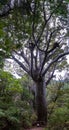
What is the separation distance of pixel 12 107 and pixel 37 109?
352cm

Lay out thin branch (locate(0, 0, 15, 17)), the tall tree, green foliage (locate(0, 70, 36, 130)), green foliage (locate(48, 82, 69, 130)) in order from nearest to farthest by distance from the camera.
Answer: thin branch (locate(0, 0, 15, 17))
green foliage (locate(48, 82, 69, 130))
the tall tree
green foliage (locate(0, 70, 36, 130))

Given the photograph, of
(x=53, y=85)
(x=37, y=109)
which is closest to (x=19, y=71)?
(x=53, y=85)

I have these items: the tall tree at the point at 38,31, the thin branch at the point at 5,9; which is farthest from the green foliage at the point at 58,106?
the thin branch at the point at 5,9

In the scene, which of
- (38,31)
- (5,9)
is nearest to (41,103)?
(38,31)

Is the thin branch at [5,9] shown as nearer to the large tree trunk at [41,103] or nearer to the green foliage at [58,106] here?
the green foliage at [58,106]

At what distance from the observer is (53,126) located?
6.79 meters

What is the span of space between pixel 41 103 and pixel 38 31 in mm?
3960

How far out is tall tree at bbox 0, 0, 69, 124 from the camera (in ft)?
22.0

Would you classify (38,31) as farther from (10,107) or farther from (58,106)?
(58,106)

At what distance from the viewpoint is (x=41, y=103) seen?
11664mm

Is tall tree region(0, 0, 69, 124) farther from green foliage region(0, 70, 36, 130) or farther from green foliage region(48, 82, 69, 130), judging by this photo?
green foliage region(0, 70, 36, 130)

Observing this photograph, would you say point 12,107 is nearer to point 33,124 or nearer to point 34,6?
point 33,124

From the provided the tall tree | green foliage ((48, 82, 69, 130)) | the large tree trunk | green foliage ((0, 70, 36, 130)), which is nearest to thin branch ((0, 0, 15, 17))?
the tall tree

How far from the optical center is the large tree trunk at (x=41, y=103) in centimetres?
1148
